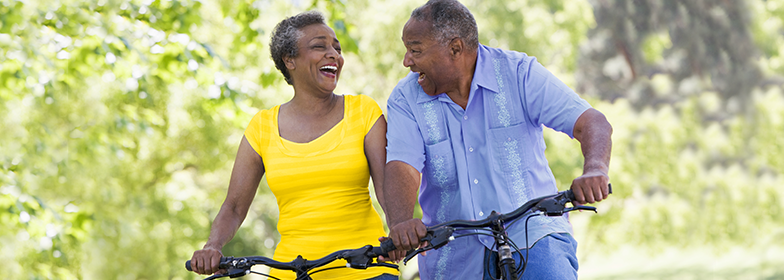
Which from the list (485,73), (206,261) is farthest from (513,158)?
(206,261)

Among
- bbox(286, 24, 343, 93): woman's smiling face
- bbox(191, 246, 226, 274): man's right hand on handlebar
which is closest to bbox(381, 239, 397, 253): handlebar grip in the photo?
bbox(191, 246, 226, 274): man's right hand on handlebar

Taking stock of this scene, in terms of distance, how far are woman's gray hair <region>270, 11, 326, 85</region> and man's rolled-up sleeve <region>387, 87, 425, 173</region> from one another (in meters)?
0.52

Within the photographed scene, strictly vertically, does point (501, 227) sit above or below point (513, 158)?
below

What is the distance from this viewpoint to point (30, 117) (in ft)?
23.4

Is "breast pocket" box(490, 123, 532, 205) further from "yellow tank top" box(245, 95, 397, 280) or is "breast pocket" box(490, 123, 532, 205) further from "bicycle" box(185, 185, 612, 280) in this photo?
"yellow tank top" box(245, 95, 397, 280)

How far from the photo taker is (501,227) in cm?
233

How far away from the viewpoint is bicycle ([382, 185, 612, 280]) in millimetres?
2211

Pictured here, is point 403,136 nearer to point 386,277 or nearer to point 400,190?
point 400,190

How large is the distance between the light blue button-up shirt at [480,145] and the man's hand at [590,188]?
0.50 m

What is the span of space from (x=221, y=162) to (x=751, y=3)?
457 inches

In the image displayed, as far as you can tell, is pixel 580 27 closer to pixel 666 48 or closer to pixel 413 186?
pixel 666 48

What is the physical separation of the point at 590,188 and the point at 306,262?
40.9 inches

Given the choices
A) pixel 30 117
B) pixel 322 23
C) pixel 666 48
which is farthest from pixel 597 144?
pixel 666 48

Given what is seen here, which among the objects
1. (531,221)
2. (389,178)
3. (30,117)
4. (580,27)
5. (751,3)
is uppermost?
(751,3)
